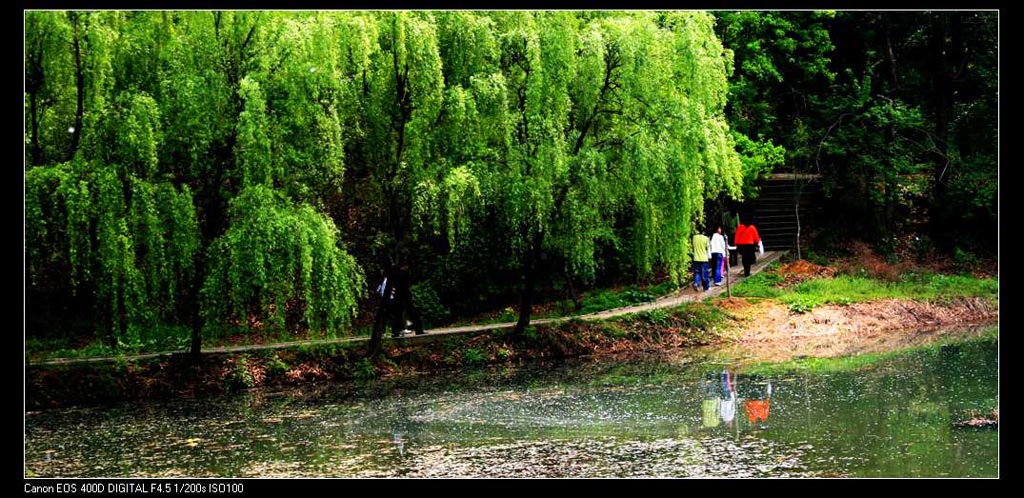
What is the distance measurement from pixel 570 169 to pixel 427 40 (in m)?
3.89

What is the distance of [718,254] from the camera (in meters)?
28.0

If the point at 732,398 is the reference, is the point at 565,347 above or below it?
above

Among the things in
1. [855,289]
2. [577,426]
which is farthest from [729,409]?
[855,289]

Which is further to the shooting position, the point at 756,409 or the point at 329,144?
the point at 329,144

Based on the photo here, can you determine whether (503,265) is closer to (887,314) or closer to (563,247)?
(563,247)

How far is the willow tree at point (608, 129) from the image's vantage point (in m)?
22.3

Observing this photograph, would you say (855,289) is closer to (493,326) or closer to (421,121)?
(493,326)

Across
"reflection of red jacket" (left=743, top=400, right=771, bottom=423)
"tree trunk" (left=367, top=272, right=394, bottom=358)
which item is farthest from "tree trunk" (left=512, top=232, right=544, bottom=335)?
"reflection of red jacket" (left=743, top=400, right=771, bottom=423)

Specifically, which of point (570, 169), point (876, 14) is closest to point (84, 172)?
point (570, 169)

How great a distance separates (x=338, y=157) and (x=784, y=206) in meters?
17.1

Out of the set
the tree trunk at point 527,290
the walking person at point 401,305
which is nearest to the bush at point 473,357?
the tree trunk at point 527,290

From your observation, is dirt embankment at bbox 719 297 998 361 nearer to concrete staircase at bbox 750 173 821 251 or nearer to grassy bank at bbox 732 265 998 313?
grassy bank at bbox 732 265 998 313

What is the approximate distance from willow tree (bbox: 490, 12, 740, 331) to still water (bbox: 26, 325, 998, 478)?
3035mm

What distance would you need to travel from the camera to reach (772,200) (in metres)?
33.8
